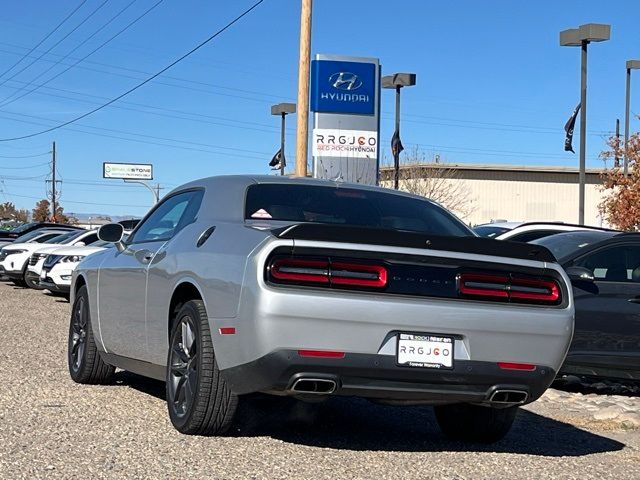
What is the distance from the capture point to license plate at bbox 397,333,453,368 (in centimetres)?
544

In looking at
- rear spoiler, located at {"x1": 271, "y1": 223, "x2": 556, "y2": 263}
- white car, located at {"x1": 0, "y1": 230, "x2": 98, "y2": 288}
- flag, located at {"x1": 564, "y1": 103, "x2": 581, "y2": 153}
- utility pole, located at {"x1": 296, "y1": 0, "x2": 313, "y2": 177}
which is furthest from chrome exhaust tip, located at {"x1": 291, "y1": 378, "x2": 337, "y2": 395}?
flag, located at {"x1": 564, "y1": 103, "x2": 581, "y2": 153}

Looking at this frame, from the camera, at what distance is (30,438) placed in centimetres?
595

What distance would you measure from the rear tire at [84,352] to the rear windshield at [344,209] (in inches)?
91.3

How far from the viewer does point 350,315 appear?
5316 mm

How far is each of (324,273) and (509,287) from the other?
3.43 feet

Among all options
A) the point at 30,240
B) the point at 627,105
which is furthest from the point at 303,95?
the point at 627,105

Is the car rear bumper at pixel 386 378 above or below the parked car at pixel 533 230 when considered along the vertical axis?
below

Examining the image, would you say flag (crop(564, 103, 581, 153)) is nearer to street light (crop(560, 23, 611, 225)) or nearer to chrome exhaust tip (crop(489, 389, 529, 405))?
street light (crop(560, 23, 611, 225))

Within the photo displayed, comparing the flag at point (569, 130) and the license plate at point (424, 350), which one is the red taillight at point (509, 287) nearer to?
the license plate at point (424, 350)

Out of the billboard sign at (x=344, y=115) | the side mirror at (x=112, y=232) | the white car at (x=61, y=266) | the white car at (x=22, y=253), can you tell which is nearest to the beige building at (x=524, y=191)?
the billboard sign at (x=344, y=115)

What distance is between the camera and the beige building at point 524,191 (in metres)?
61.8

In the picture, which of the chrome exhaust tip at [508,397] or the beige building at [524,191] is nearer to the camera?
the chrome exhaust tip at [508,397]

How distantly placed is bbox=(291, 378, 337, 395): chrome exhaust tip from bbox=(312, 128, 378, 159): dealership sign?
16.8m

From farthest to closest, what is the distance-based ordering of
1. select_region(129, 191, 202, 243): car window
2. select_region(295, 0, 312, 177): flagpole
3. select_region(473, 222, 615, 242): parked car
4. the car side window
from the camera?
select_region(295, 0, 312, 177): flagpole < select_region(473, 222, 615, 242): parked car < the car side window < select_region(129, 191, 202, 243): car window
